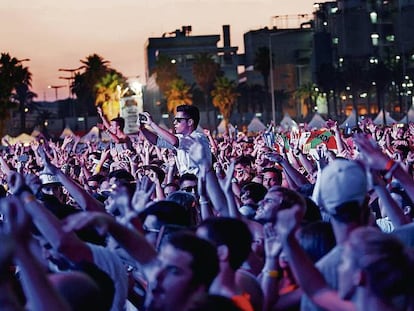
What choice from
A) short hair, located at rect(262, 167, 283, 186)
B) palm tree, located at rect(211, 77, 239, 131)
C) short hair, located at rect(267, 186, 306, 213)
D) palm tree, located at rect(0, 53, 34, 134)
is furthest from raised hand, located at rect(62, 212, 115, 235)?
palm tree, located at rect(211, 77, 239, 131)

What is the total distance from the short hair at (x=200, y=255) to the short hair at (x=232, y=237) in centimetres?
43

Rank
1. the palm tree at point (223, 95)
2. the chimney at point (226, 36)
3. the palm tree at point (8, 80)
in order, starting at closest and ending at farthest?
the palm tree at point (8, 80)
the palm tree at point (223, 95)
the chimney at point (226, 36)

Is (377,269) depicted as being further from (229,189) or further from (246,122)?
(246,122)

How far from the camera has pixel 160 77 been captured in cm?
12081

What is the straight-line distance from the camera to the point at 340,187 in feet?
16.7

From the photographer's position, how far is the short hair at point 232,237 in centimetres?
521

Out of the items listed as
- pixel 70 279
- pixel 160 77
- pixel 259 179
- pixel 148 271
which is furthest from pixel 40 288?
pixel 160 77

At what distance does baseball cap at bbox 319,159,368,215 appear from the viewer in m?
5.09

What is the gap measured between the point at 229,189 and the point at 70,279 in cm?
215

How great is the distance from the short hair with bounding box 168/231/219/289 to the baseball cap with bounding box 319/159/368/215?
0.70 m

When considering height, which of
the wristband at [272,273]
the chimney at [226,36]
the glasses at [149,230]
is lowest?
the wristband at [272,273]

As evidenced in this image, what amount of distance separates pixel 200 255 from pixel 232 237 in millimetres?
675

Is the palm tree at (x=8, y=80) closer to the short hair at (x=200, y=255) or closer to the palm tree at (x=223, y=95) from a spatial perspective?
the palm tree at (x=223, y=95)

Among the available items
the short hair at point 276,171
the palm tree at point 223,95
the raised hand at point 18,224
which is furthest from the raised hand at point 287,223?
the palm tree at point 223,95
